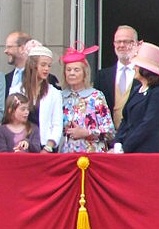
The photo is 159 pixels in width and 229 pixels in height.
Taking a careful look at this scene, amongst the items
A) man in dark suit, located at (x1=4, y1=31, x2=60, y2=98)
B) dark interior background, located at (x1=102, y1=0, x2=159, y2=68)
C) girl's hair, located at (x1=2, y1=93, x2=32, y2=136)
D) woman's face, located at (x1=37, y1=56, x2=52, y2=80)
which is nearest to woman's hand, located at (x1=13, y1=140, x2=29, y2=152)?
girl's hair, located at (x1=2, y1=93, x2=32, y2=136)

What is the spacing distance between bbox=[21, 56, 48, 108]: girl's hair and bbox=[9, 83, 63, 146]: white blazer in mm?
70

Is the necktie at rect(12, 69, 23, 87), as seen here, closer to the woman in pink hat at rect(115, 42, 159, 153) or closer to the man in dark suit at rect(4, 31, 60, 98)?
the man in dark suit at rect(4, 31, 60, 98)

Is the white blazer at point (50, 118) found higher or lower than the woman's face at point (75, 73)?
lower

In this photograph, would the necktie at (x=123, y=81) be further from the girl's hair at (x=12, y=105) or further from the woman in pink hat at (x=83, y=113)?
the girl's hair at (x=12, y=105)

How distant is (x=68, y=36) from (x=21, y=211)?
12.6ft

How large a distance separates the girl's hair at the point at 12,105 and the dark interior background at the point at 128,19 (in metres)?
3.48

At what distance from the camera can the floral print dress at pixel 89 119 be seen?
7273mm

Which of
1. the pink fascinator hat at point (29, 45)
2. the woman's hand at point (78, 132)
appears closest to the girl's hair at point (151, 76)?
the woman's hand at point (78, 132)

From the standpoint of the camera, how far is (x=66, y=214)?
248 inches

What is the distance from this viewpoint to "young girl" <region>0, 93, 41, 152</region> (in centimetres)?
695

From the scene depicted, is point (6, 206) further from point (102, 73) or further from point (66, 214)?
point (102, 73)

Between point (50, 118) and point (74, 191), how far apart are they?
3.42ft

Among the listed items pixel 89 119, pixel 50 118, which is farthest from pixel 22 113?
pixel 89 119

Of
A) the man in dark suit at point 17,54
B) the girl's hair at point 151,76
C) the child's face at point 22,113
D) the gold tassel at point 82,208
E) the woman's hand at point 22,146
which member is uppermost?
the man in dark suit at point 17,54
